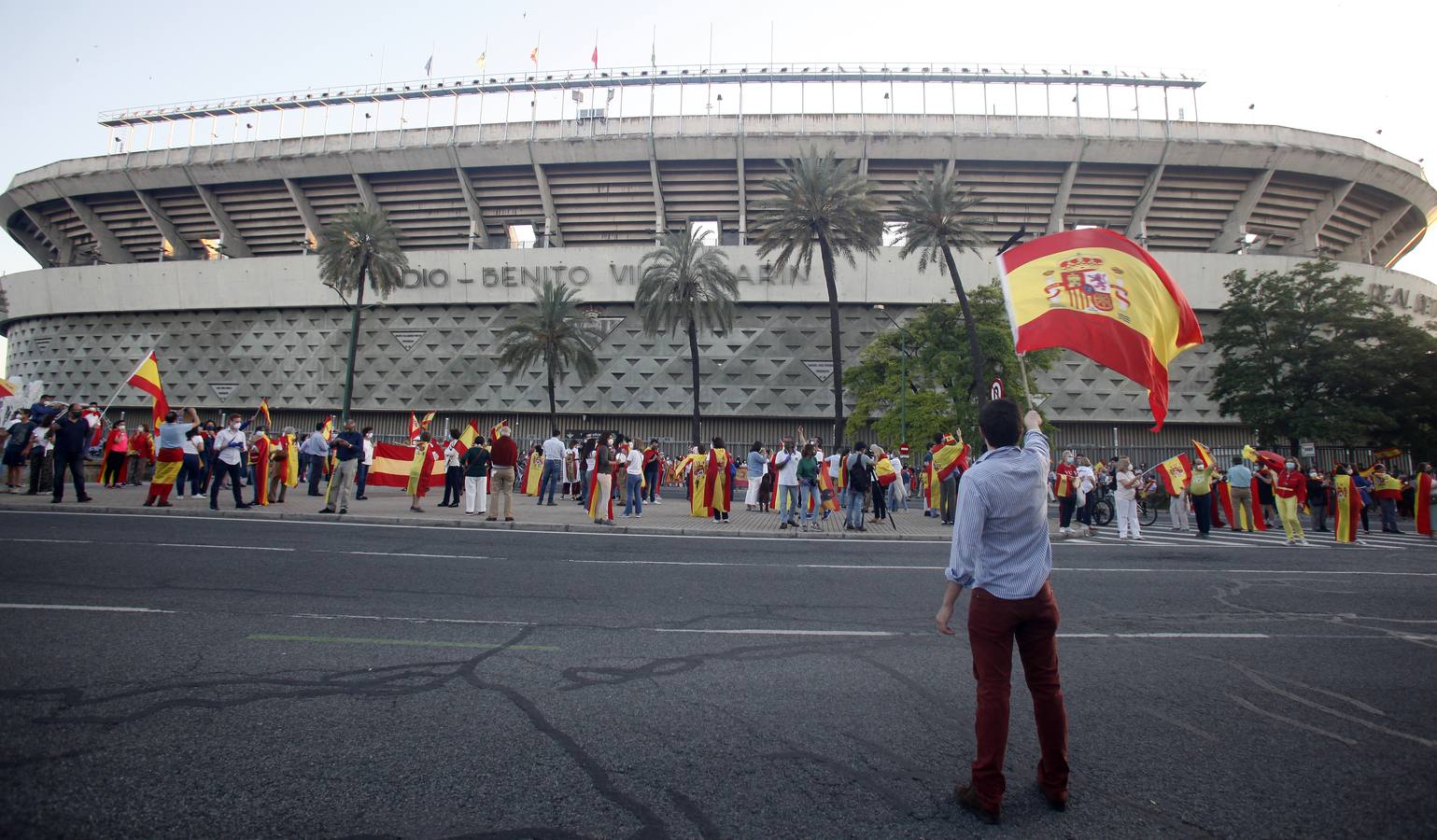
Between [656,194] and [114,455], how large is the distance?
2951 cm

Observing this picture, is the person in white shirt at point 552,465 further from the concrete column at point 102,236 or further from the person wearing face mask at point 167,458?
the concrete column at point 102,236

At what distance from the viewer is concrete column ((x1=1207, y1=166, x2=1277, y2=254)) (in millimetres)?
39000

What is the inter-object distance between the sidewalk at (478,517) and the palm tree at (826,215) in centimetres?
1204

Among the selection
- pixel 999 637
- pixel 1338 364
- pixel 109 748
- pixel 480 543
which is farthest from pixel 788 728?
pixel 1338 364

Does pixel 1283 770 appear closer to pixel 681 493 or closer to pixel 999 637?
pixel 999 637

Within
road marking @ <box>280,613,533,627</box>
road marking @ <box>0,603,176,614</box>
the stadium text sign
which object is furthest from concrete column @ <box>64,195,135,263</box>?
road marking @ <box>280,613,533,627</box>

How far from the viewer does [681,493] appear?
29859mm

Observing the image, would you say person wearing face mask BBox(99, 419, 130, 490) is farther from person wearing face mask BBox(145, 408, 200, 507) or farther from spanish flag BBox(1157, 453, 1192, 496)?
spanish flag BBox(1157, 453, 1192, 496)

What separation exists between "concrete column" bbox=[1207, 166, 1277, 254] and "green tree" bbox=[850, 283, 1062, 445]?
607 inches

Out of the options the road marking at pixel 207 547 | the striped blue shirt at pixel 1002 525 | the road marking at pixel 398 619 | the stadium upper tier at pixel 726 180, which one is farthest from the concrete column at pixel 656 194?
the striped blue shirt at pixel 1002 525

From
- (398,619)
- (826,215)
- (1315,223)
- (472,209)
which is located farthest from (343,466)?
(1315,223)

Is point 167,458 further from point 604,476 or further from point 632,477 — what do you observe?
point 632,477

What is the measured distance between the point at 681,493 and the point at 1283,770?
26.9 meters

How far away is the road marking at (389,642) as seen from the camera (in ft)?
16.9
